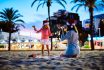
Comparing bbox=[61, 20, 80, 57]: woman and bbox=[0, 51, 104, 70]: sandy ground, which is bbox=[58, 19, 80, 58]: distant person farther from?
bbox=[0, 51, 104, 70]: sandy ground

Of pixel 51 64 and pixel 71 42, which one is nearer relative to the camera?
pixel 51 64

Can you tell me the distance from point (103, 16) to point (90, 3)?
84.8m

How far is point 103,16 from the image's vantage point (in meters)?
139

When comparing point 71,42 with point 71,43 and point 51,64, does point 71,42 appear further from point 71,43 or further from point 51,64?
point 51,64

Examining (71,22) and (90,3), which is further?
(90,3)

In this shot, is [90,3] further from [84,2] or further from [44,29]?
[44,29]

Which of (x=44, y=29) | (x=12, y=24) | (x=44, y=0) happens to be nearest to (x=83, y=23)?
(x=12, y=24)

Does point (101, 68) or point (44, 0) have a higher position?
point (44, 0)

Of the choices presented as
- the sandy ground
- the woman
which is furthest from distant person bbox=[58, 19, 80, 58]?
the sandy ground

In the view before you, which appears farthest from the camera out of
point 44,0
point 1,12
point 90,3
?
point 1,12

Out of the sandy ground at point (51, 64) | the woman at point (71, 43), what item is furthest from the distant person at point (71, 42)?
the sandy ground at point (51, 64)

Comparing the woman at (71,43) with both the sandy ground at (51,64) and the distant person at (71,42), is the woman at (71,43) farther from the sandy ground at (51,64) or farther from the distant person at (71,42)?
the sandy ground at (51,64)

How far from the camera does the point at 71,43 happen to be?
15.9 m

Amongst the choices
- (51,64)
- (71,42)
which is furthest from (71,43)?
(51,64)
